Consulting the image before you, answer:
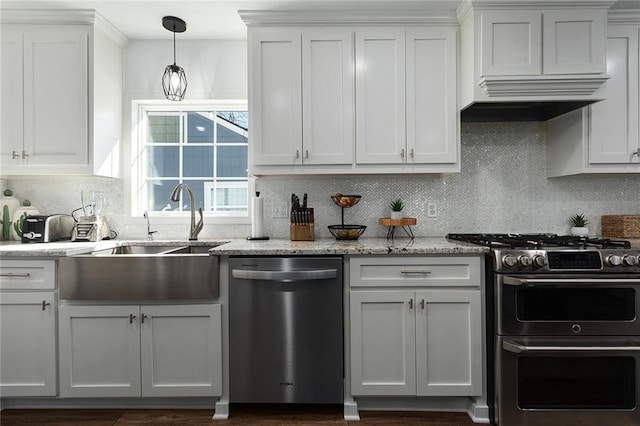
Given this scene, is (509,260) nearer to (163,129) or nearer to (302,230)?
(302,230)

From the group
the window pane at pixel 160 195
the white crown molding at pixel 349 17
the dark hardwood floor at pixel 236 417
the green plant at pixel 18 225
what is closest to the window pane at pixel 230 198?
the window pane at pixel 160 195

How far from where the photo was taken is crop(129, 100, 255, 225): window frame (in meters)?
2.86

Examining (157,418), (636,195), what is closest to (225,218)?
(157,418)

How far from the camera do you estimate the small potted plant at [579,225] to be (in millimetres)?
2660

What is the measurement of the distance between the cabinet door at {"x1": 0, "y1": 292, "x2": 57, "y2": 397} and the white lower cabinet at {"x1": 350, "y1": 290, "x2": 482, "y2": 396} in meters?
1.69

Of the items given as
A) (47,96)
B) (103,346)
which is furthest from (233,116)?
(103,346)

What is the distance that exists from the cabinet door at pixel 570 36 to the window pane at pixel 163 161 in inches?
105

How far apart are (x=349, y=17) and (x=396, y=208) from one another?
131cm

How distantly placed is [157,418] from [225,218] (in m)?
1.36

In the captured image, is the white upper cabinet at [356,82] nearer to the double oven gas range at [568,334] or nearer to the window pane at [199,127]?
the window pane at [199,127]

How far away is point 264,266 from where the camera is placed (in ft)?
6.74

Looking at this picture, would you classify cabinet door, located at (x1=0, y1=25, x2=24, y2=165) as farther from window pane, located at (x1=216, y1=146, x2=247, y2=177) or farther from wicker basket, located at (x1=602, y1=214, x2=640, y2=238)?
wicker basket, located at (x1=602, y1=214, x2=640, y2=238)

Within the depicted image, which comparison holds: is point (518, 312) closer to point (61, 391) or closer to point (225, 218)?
point (225, 218)

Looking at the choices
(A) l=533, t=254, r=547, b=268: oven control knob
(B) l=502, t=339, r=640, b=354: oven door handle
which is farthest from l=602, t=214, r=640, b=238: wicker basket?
(A) l=533, t=254, r=547, b=268: oven control knob
